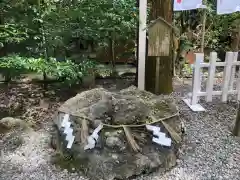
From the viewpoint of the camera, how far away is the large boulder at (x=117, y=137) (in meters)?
2.27

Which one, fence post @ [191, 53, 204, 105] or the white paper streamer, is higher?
the white paper streamer

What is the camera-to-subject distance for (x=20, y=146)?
8.94 ft

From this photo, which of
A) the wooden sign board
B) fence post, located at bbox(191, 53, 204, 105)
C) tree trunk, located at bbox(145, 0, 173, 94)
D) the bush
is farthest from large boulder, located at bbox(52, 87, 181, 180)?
tree trunk, located at bbox(145, 0, 173, 94)

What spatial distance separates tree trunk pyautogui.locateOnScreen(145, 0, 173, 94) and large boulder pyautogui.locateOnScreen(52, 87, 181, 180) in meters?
0.98

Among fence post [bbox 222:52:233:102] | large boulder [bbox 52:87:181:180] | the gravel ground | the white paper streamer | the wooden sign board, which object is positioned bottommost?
the gravel ground

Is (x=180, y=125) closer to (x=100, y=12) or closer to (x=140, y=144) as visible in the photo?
(x=140, y=144)

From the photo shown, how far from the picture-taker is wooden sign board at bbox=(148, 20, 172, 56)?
130 inches

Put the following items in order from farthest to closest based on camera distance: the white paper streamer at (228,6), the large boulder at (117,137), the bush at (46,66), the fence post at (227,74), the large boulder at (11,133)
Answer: the fence post at (227,74), the white paper streamer at (228,6), the bush at (46,66), the large boulder at (11,133), the large boulder at (117,137)

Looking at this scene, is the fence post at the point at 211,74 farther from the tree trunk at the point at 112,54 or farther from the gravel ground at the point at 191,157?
the tree trunk at the point at 112,54

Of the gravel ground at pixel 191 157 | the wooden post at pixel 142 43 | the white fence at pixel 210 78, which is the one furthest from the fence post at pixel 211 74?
the wooden post at pixel 142 43

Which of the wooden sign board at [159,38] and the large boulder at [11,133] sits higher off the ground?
the wooden sign board at [159,38]

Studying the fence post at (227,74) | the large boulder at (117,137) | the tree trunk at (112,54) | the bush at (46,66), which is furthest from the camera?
the tree trunk at (112,54)

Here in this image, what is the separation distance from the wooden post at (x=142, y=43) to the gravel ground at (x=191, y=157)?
870mm

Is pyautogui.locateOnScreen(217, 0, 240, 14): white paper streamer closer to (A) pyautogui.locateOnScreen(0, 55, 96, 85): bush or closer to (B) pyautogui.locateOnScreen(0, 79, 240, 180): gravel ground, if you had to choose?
(B) pyautogui.locateOnScreen(0, 79, 240, 180): gravel ground
